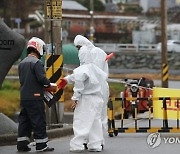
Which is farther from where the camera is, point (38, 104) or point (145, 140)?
point (145, 140)

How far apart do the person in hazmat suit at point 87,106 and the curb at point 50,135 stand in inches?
65.3

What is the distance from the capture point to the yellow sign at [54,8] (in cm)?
1402

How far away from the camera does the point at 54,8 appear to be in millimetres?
14102

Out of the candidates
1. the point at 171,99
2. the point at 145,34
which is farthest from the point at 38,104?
the point at 145,34

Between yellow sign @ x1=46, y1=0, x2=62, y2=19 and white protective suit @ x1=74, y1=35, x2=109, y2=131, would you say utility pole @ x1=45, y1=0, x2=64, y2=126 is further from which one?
white protective suit @ x1=74, y1=35, x2=109, y2=131

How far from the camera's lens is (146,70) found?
5334cm

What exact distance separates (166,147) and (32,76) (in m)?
2.78

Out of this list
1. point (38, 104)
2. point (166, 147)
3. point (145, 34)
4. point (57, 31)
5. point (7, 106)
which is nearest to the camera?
point (38, 104)

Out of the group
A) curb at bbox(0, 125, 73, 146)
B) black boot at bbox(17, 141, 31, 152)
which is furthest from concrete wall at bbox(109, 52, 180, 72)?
black boot at bbox(17, 141, 31, 152)

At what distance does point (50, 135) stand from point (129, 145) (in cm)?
195

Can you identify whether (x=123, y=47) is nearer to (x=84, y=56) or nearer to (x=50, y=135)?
(x=50, y=135)

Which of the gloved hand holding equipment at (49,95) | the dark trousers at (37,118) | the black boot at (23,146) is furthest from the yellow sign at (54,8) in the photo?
the black boot at (23,146)

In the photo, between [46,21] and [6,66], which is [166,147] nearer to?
[6,66]

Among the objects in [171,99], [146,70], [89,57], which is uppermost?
[89,57]
